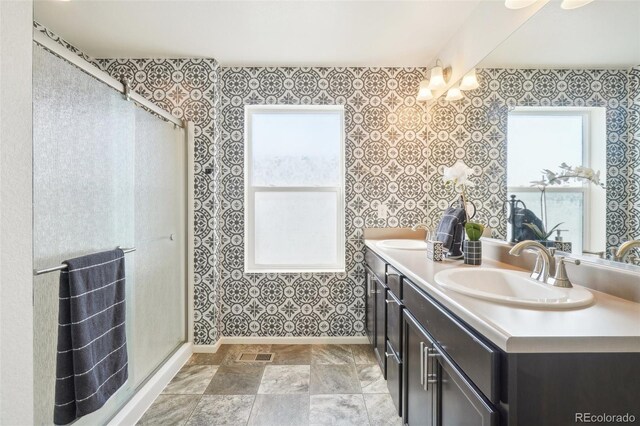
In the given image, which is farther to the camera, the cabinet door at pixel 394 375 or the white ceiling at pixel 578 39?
the cabinet door at pixel 394 375

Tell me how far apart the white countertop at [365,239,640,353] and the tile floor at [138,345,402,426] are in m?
1.17

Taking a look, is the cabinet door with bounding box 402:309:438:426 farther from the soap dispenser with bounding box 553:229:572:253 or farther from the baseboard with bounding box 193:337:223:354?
the baseboard with bounding box 193:337:223:354

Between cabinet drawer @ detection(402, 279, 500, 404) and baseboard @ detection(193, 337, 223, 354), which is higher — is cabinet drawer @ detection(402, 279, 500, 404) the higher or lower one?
the higher one

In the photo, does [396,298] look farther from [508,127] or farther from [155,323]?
[155,323]

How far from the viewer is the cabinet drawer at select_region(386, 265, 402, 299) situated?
1.61 meters

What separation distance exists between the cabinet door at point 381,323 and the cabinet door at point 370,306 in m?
0.10

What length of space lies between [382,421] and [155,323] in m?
1.54

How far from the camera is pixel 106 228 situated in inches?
62.3

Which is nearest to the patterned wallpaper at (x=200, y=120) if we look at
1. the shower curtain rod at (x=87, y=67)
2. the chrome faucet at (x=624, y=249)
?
the shower curtain rod at (x=87, y=67)

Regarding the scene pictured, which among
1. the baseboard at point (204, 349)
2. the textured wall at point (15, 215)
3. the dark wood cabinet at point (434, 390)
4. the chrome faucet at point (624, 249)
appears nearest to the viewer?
the textured wall at point (15, 215)

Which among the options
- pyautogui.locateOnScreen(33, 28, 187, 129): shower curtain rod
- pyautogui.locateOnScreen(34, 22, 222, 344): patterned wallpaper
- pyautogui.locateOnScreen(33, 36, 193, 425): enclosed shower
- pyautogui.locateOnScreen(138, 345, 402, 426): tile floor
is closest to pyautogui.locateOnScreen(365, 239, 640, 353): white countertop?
pyautogui.locateOnScreen(138, 345, 402, 426): tile floor

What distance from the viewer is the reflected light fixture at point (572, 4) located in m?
1.18

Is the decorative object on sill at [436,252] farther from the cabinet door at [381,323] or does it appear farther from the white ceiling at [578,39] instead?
the white ceiling at [578,39]

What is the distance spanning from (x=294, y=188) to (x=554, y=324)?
2.23 m
